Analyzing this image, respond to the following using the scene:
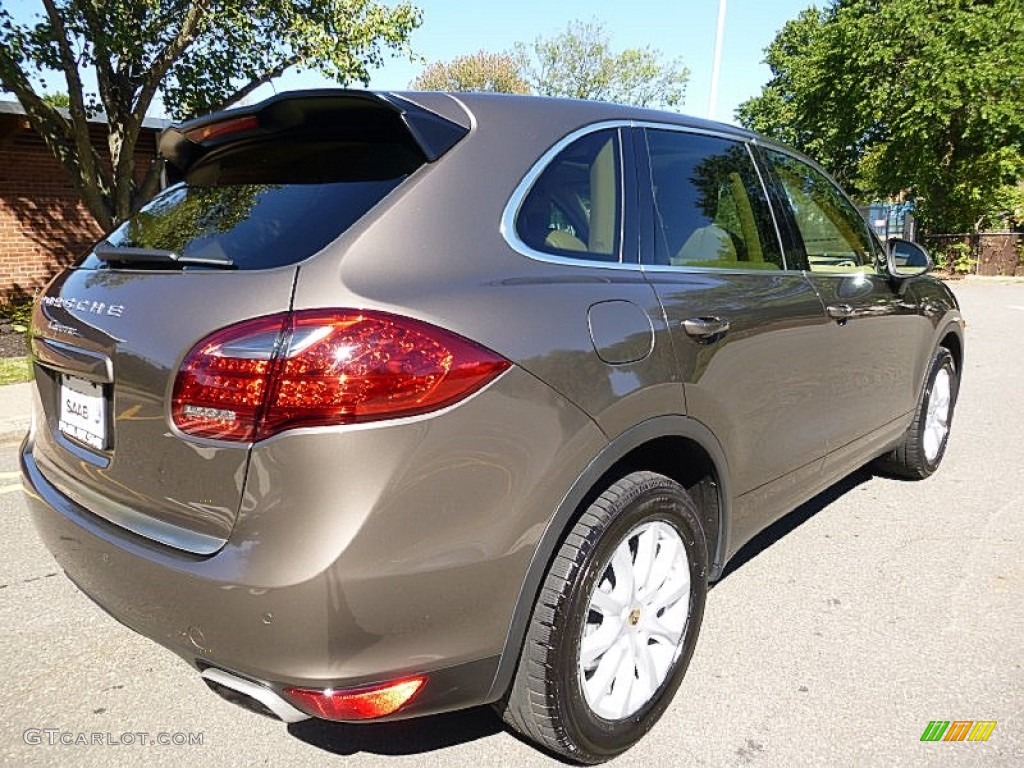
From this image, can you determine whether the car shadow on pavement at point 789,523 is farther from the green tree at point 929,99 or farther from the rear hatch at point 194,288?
the green tree at point 929,99

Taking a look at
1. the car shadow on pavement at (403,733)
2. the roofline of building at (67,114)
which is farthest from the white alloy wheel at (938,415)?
the roofline of building at (67,114)

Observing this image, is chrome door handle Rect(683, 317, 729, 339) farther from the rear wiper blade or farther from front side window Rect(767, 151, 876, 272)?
the rear wiper blade

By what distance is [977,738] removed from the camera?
2.34 metres

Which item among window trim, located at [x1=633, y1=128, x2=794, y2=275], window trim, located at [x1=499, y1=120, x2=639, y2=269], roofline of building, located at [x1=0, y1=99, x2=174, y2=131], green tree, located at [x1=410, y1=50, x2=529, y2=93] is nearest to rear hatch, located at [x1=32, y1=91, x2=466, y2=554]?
window trim, located at [x1=499, y1=120, x2=639, y2=269]

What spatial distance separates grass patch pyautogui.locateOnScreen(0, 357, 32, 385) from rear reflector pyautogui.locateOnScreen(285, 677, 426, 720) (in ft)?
21.9

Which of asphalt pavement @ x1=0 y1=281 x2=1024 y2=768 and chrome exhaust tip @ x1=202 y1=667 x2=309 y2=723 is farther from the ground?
chrome exhaust tip @ x1=202 y1=667 x2=309 y2=723

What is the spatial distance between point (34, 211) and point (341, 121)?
505 inches

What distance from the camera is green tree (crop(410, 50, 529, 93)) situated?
41938 millimetres

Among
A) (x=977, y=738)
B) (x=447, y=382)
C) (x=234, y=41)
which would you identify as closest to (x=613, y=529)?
(x=447, y=382)

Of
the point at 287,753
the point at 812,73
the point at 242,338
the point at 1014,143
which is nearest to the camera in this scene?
the point at 242,338

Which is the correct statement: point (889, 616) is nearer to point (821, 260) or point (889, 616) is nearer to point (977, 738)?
point (977, 738)

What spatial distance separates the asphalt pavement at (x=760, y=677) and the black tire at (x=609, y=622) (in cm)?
19

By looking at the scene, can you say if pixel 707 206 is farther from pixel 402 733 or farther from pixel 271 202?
pixel 402 733

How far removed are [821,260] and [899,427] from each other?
125 cm
